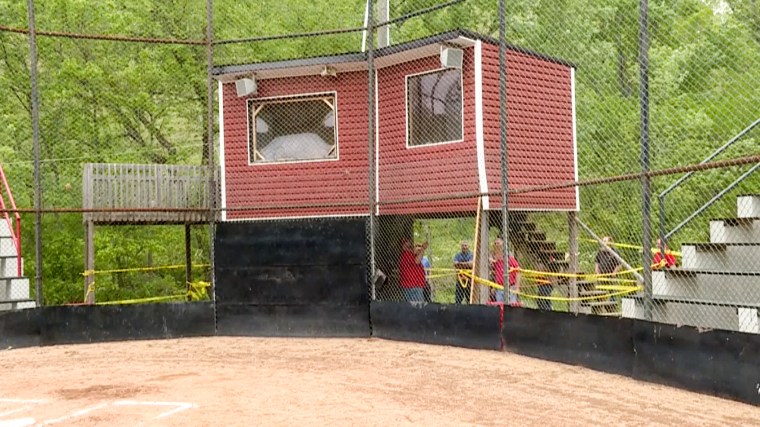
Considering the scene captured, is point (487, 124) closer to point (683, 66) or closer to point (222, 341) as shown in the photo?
point (222, 341)

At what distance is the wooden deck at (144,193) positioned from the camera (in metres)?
17.0

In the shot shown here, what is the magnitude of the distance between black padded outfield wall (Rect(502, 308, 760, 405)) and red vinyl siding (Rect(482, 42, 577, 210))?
5058mm

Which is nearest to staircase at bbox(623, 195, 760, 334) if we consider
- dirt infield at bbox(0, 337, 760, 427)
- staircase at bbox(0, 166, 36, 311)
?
dirt infield at bbox(0, 337, 760, 427)

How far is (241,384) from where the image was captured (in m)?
9.48

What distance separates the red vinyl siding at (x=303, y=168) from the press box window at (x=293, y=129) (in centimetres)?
17

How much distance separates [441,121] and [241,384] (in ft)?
29.4

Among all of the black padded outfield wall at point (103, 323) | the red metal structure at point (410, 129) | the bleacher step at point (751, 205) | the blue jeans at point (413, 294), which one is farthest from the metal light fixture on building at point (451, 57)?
the bleacher step at point (751, 205)

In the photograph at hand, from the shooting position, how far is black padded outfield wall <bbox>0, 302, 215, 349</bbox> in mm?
13898

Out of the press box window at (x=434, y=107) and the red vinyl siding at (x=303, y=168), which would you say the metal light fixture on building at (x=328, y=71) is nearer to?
the red vinyl siding at (x=303, y=168)

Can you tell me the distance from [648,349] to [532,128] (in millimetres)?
8779

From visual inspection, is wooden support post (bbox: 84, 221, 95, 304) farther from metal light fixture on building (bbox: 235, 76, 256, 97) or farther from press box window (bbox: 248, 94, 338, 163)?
metal light fixture on building (bbox: 235, 76, 256, 97)

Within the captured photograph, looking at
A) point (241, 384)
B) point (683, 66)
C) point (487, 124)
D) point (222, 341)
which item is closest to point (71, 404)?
point (241, 384)

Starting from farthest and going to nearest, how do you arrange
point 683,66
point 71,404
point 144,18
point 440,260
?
point 440,260 → point 144,18 → point 683,66 → point 71,404

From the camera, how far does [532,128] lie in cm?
1744
